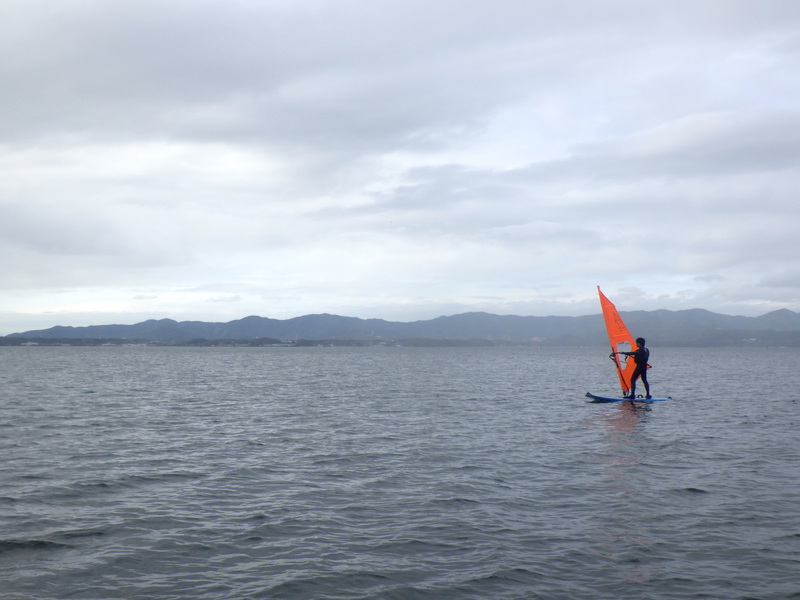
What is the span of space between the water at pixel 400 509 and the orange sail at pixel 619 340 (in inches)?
328

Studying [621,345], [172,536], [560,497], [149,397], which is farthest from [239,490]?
[149,397]

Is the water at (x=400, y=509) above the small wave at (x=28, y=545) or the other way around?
the other way around

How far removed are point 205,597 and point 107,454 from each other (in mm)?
11872

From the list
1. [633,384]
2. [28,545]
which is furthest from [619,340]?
[28,545]

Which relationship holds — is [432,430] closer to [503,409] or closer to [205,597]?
[503,409]

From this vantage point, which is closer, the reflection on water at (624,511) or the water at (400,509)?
the water at (400,509)

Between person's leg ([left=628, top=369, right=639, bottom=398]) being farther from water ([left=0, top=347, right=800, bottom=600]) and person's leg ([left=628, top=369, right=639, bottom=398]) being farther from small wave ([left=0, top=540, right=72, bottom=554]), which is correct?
small wave ([left=0, top=540, right=72, bottom=554])

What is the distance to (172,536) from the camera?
37.2 ft

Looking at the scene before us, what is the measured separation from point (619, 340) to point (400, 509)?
2404cm

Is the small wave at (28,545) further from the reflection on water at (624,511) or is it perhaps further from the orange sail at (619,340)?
the orange sail at (619,340)

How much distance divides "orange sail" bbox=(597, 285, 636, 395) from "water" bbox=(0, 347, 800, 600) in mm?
8323

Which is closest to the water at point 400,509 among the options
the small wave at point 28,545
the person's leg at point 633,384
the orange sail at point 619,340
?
the small wave at point 28,545

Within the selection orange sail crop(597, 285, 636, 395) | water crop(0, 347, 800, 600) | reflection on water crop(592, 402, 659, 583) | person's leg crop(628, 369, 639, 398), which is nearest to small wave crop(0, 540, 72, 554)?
water crop(0, 347, 800, 600)

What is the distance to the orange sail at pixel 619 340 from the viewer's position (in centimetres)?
3412
